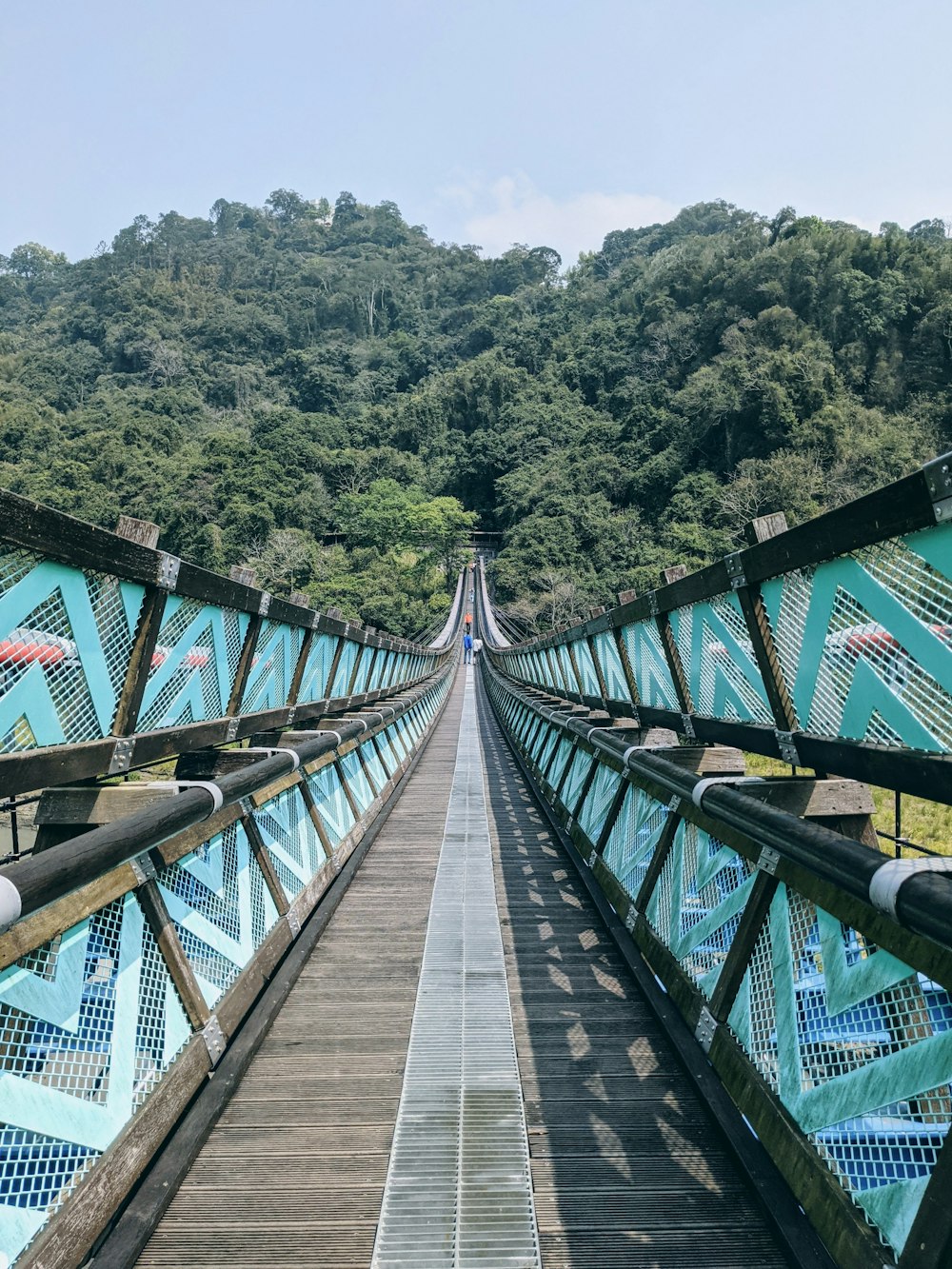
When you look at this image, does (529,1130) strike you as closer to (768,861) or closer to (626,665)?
(768,861)

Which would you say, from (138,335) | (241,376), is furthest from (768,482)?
(138,335)

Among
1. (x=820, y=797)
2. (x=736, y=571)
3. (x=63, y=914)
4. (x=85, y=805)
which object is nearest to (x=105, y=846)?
(x=63, y=914)

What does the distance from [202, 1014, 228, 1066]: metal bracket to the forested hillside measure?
3863cm

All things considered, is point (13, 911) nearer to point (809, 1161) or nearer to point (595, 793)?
point (809, 1161)

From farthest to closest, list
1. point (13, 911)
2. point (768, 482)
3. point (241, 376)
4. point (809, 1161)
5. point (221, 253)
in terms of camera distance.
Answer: point (221, 253) < point (241, 376) < point (768, 482) < point (809, 1161) < point (13, 911)

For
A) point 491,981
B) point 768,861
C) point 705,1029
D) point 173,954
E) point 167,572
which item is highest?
point 167,572

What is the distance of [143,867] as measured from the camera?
1.92 meters

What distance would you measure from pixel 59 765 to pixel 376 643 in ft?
Answer: 20.5

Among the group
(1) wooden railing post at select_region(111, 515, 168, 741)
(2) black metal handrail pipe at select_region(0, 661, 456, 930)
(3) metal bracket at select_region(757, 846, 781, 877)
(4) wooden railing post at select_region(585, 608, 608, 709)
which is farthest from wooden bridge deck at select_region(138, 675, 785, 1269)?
(4) wooden railing post at select_region(585, 608, 608, 709)

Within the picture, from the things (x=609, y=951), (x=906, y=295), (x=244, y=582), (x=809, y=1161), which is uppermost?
(x=906, y=295)

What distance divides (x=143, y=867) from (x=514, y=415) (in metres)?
74.0

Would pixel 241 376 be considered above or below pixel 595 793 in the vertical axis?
above

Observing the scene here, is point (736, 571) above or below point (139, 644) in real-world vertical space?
above

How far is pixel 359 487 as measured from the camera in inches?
2511
